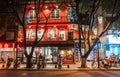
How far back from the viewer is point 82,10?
34.5 meters

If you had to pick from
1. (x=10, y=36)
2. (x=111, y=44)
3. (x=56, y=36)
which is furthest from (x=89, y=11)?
(x=10, y=36)

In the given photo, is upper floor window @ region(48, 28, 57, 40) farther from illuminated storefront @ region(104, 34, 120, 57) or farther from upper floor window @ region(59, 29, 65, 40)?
illuminated storefront @ region(104, 34, 120, 57)

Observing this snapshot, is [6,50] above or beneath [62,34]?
beneath

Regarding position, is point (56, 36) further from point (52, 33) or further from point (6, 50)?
point (6, 50)

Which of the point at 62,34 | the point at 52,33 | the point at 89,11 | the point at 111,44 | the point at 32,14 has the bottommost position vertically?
the point at 111,44

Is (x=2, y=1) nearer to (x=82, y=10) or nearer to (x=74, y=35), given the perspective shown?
(x=82, y=10)

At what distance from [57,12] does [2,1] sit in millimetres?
15020

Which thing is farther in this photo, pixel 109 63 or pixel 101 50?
pixel 101 50

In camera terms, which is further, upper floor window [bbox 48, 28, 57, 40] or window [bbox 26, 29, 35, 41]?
window [bbox 26, 29, 35, 41]

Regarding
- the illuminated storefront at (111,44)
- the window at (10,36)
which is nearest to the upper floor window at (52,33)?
the window at (10,36)

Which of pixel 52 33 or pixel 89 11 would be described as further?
pixel 52 33

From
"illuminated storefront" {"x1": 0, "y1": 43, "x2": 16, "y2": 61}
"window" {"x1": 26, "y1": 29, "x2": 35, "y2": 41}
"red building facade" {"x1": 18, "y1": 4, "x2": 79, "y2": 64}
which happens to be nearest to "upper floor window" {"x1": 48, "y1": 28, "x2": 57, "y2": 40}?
"red building facade" {"x1": 18, "y1": 4, "x2": 79, "y2": 64}

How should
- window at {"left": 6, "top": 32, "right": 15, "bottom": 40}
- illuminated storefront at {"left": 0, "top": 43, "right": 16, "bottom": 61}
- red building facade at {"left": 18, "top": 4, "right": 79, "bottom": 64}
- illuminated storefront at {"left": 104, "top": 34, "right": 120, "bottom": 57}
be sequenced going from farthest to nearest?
1. window at {"left": 6, "top": 32, "right": 15, "bottom": 40}
2. illuminated storefront at {"left": 0, "top": 43, "right": 16, "bottom": 61}
3. illuminated storefront at {"left": 104, "top": 34, "right": 120, "bottom": 57}
4. red building facade at {"left": 18, "top": 4, "right": 79, "bottom": 64}

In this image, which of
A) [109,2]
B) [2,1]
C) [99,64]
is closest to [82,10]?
[109,2]
